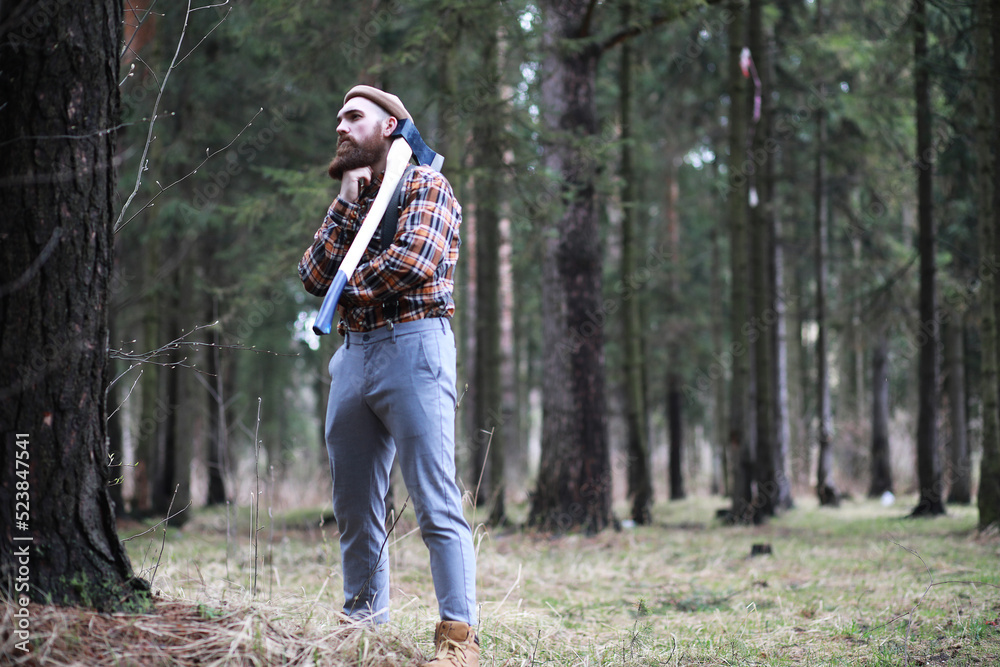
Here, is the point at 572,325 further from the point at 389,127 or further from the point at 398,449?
the point at 398,449

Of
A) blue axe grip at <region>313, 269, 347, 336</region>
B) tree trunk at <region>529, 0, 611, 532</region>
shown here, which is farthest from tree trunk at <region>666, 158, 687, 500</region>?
blue axe grip at <region>313, 269, 347, 336</region>

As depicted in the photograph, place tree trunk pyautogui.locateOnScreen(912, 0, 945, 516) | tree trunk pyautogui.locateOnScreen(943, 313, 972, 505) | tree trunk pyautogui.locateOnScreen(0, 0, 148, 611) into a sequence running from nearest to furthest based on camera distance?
tree trunk pyautogui.locateOnScreen(0, 0, 148, 611) → tree trunk pyautogui.locateOnScreen(912, 0, 945, 516) → tree trunk pyautogui.locateOnScreen(943, 313, 972, 505)

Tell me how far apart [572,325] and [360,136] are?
548cm

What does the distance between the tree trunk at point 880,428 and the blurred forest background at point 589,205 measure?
0.15ft

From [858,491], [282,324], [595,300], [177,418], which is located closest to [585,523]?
[595,300]

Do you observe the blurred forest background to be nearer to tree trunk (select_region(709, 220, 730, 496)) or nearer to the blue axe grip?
tree trunk (select_region(709, 220, 730, 496))

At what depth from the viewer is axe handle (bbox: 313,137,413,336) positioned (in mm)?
2447

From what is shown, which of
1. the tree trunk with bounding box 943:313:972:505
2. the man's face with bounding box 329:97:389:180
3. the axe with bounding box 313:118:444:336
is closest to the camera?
the axe with bounding box 313:118:444:336

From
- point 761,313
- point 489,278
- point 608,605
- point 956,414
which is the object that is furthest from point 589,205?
point 956,414

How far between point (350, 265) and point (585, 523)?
5.98m

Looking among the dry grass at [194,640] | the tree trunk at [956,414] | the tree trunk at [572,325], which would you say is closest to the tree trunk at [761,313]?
the tree trunk at [572,325]

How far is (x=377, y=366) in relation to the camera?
2746mm

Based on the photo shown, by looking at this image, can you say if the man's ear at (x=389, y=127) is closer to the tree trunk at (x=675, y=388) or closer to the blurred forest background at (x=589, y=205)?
the blurred forest background at (x=589, y=205)

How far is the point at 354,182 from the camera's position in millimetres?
2900
